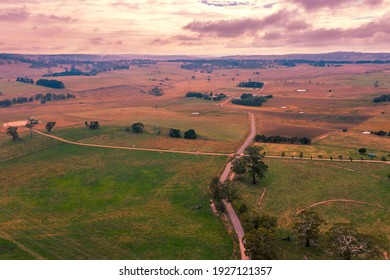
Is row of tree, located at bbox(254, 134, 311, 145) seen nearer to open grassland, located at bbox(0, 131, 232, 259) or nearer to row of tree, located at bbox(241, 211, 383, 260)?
open grassland, located at bbox(0, 131, 232, 259)

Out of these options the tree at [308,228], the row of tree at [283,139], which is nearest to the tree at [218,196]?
the tree at [308,228]

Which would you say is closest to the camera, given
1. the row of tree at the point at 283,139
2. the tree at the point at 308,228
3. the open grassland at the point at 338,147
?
the tree at the point at 308,228

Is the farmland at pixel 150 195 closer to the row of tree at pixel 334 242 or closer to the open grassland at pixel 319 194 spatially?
the open grassland at pixel 319 194

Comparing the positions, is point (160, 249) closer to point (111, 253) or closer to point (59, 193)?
point (111, 253)

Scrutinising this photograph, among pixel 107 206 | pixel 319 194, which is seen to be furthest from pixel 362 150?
pixel 107 206

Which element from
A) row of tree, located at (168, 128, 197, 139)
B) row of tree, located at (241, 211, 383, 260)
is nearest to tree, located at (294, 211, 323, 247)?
row of tree, located at (241, 211, 383, 260)

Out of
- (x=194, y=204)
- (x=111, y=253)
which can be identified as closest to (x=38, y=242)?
(x=111, y=253)

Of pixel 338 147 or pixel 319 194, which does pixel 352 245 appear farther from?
pixel 338 147
